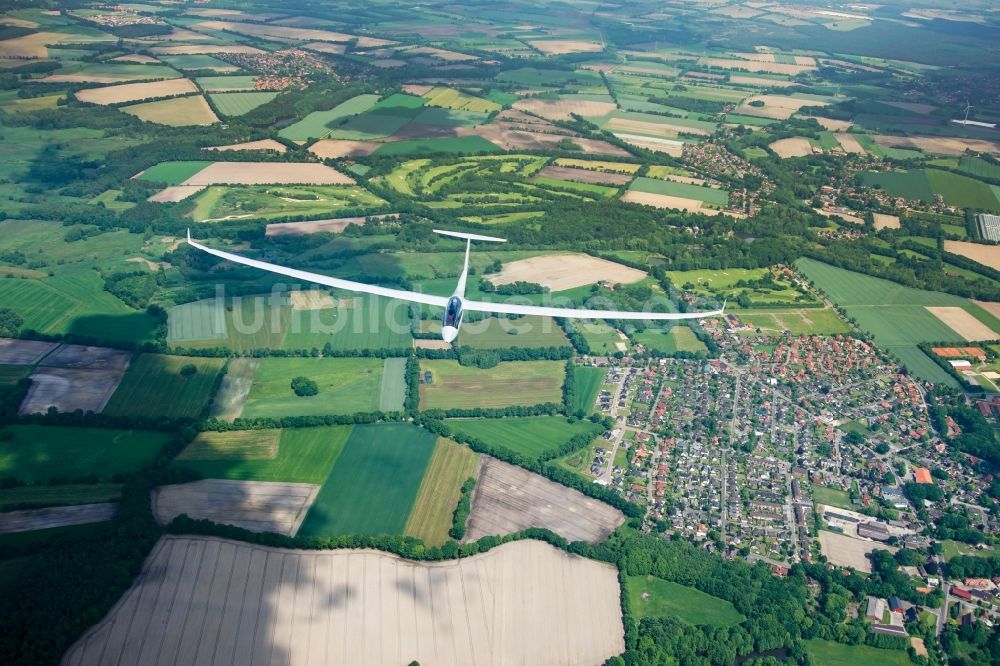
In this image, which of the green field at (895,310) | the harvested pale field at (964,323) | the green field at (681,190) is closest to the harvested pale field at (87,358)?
Answer: the green field at (895,310)

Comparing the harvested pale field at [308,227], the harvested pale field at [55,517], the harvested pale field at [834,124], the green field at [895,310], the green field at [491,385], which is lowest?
the harvested pale field at [55,517]

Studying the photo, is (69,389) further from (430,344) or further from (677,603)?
(677,603)

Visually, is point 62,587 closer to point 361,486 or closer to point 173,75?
point 361,486

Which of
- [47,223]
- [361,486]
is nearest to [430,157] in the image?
[47,223]

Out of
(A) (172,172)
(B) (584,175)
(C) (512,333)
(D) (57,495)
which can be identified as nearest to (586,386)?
(C) (512,333)

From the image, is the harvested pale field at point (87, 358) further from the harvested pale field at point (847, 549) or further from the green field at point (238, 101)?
the green field at point (238, 101)
